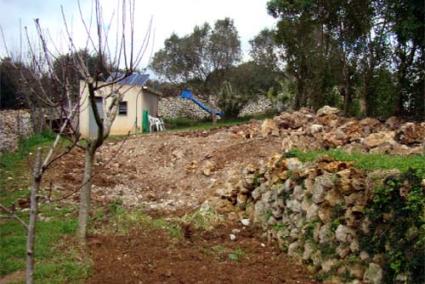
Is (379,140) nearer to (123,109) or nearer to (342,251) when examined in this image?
(342,251)

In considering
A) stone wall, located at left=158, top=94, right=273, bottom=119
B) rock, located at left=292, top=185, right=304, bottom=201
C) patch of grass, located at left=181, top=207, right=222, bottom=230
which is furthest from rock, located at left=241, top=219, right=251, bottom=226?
stone wall, located at left=158, top=94, right=273, bottom=119

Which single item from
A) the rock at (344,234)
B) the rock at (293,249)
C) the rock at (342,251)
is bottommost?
the rock at (293,249)

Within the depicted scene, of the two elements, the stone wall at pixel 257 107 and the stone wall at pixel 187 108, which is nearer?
the stone wall at pixel 187 108

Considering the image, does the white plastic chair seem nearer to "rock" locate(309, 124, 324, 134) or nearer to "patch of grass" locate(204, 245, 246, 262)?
"rock" locate(309, 124, 324, 134)

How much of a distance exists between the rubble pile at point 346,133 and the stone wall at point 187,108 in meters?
13.8

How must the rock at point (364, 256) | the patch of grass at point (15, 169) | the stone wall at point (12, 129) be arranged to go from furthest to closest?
the stone wall at point (12, 129)
the patch of grass at point (15, 169)
the rock at point (364, 256)

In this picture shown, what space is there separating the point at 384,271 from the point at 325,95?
1373 cm

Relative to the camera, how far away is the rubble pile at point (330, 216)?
4.39 metres

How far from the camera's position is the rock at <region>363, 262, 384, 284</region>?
14.0 ft

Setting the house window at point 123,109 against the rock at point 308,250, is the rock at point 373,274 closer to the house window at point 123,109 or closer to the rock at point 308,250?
the rock at point 308,250

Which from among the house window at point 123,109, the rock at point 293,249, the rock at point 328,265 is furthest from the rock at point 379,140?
the house window at point 123,109

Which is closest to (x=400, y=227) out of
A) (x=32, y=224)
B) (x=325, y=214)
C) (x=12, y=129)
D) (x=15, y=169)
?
(x=325, y=214)

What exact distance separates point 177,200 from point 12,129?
11056 millimetres

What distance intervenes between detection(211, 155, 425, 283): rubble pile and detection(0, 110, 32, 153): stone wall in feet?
28.0
